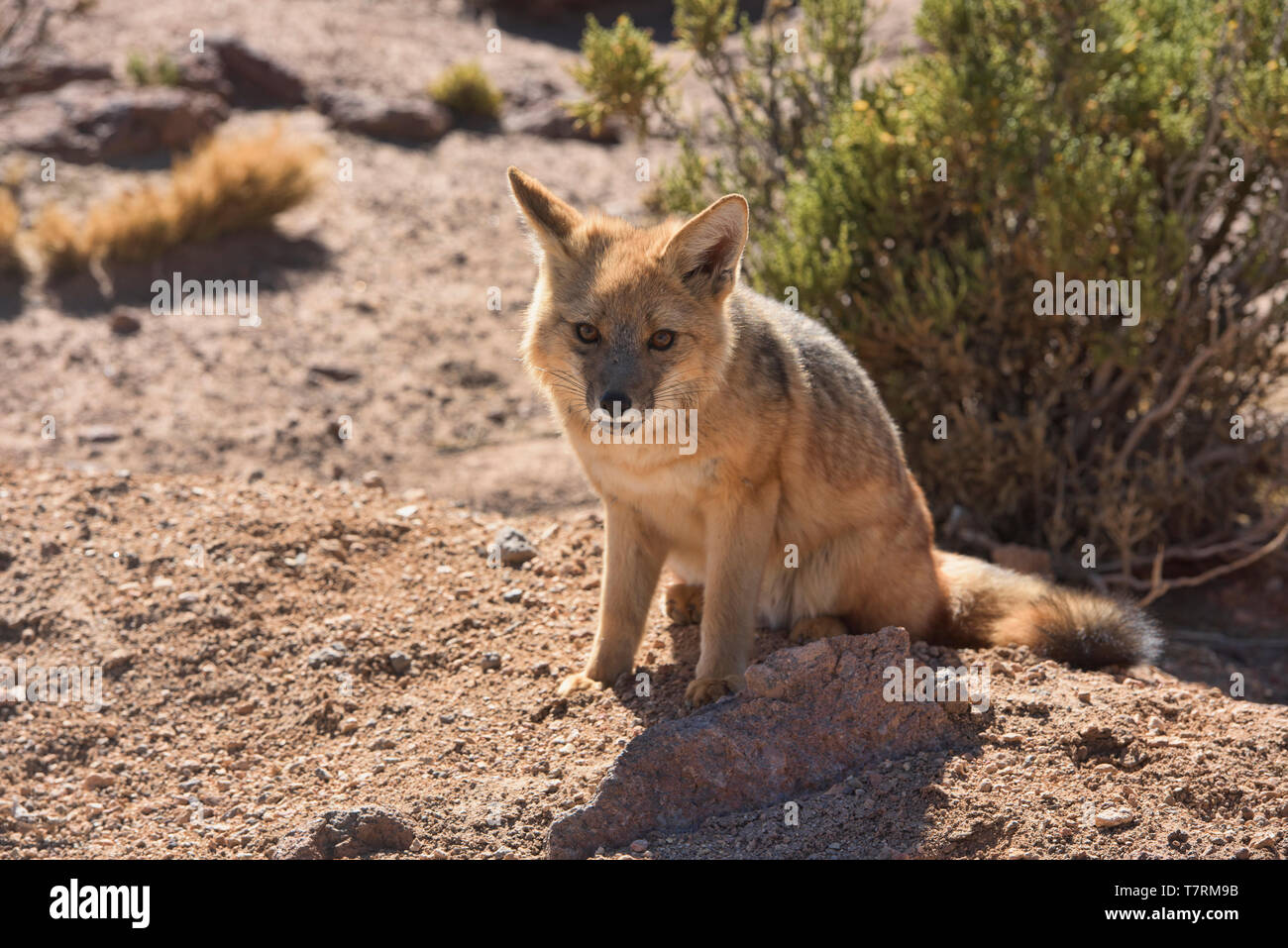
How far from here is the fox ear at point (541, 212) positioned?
15.4ft

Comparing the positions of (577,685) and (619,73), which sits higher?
(619,73)

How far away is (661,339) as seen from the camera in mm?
4461

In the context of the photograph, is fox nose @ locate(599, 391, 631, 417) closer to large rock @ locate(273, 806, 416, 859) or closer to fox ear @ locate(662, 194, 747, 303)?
fox ear @ locate(662, 194, 747, 303)

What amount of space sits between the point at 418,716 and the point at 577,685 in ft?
2.24

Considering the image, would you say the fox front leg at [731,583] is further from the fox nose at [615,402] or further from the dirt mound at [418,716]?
the fox nose at [615,402]

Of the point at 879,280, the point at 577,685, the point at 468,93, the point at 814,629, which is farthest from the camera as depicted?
the point at 468,93

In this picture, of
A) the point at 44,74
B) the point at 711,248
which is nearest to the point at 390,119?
the point at 44,74

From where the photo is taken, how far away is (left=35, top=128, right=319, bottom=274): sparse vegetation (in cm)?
1149

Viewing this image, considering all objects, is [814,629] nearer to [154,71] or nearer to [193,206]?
[193,206]

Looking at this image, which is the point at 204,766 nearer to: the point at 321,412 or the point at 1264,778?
the point at 1264,778

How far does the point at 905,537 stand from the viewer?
5.21 m

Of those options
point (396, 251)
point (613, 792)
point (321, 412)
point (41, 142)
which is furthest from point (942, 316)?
point (41, 142)

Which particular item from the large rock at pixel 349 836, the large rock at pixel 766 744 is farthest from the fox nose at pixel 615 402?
the large rock at pixel 349 836

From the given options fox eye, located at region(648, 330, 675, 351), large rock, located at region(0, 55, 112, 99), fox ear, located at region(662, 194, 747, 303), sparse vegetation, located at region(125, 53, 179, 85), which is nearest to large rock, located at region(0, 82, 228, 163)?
large rock, located at region(0, 55, 112, 99)
